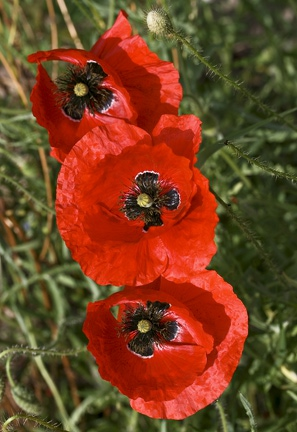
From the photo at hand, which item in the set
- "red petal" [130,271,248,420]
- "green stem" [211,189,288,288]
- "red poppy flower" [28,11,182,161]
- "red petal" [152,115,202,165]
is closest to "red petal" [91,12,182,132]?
"red poppy flower" [28,11,182,161]

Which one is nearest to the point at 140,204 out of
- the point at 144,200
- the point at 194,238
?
the point at 144,200

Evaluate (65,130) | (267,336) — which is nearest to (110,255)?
(65,130)

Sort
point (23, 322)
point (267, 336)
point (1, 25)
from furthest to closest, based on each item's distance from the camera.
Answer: point (1, 25)
point (23, 322)
point (267, 336)

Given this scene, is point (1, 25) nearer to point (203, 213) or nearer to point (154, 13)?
point (154, 13)

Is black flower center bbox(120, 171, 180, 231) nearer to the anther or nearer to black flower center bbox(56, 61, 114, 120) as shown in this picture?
the anther

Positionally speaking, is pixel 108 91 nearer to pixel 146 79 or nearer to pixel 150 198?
pixel 146 79

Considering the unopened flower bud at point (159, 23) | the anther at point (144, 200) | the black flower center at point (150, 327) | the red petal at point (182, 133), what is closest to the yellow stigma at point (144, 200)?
the anther at point (144, 200)
